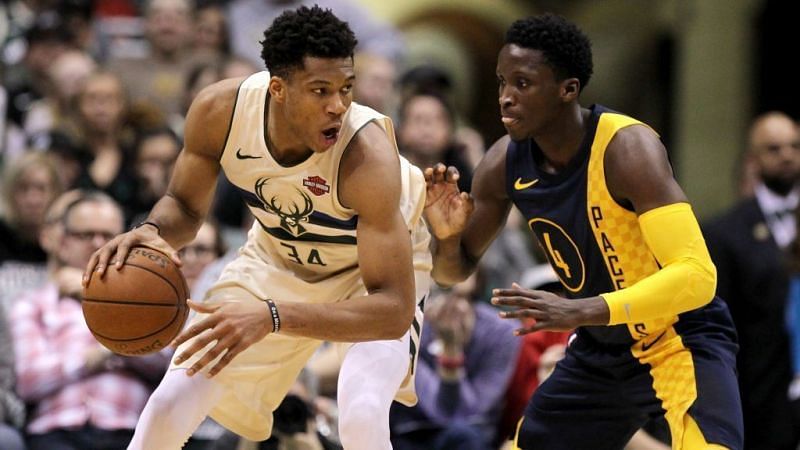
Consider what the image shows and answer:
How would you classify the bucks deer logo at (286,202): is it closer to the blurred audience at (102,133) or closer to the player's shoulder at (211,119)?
the player's shoulder at (211,119)

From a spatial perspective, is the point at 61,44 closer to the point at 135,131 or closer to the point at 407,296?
the point at 135,131

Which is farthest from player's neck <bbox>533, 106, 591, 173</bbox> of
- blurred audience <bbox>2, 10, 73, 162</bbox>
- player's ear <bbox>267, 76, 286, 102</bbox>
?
blurred audience <bbox>2, 10, 73, 162</bbox>

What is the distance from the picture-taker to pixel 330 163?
5000mm

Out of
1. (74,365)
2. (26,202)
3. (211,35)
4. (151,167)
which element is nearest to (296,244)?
(74,365)

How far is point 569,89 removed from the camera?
17.1ft

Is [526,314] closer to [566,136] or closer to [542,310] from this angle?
[542,310]

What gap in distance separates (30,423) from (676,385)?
345 cm

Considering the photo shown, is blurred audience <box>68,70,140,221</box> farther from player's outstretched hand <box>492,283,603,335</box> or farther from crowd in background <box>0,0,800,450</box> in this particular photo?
player's outstretched hand <box>492,283,603,335</box>

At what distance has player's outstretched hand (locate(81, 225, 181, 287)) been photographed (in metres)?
4.84

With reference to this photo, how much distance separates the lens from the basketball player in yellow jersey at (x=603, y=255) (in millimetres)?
4836

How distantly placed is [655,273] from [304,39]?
57.6 inches

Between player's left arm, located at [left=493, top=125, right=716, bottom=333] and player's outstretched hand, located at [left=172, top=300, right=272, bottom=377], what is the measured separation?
2.65 feet

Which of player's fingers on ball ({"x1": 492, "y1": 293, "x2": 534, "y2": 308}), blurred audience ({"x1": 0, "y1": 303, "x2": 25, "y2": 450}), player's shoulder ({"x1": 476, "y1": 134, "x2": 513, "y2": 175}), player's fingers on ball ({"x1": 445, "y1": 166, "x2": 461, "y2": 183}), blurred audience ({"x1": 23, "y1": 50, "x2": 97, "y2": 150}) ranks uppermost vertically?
player's shoulder ({"x1": 476, "y1": 134, "x2": 513, "y2": 175})

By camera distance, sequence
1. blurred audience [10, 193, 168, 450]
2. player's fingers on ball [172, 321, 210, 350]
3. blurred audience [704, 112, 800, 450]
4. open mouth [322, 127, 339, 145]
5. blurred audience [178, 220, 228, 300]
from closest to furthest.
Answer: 1. player's fingers on ball [172, 321, 210, 350]
2. open mouth [322, 127, 339, 145]
3. blurred audience [10, 193, 168, 450]
4. blurred audience [178, 220, 228, 300]
5. blurred audience [704, 112, 800, 450]
